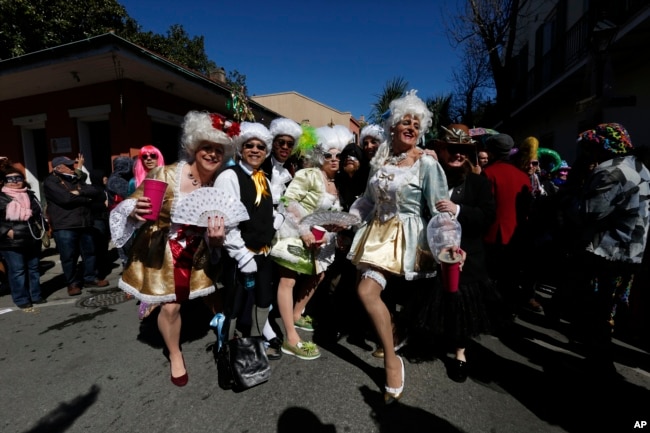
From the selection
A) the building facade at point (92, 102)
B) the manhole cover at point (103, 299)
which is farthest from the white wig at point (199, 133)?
the building facade at point (92, 102)

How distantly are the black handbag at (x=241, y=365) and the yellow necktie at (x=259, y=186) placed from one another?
3.65ft

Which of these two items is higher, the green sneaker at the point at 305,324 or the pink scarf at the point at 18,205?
the pink scarf at the point at 18,205

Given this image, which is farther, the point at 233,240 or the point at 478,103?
the point at 478,103

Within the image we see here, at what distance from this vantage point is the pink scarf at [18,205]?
4008 mm

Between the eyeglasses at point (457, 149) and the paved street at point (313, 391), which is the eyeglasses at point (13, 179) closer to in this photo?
the paved street at point (313, 391)

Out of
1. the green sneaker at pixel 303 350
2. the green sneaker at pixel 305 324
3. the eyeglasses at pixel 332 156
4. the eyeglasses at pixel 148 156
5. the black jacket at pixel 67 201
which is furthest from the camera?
the black jacket at pixel 67 201

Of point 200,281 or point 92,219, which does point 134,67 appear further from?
point 200,281

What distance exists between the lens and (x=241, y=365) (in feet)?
8.04

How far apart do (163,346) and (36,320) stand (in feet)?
6.52

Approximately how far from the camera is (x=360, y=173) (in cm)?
329

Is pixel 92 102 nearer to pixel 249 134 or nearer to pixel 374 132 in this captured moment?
pixel 249 134

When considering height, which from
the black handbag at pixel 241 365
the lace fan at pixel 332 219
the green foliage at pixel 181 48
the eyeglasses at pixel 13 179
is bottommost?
the black handbag at pixel 241 365

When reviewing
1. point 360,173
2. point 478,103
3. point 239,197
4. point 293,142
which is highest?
point 478,103

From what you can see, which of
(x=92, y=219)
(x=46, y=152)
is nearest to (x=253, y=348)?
(x=92, y=219)
